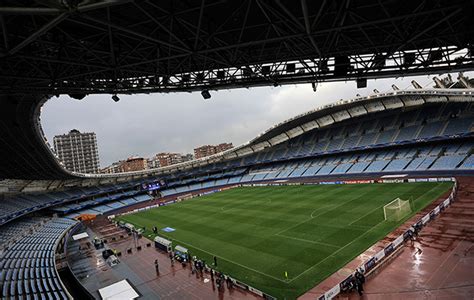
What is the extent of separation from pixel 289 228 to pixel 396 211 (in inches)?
380

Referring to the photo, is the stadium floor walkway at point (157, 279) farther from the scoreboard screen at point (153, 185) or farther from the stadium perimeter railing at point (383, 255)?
the scoreboard screen at point (153, 185)

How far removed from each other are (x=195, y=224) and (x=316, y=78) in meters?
28.2

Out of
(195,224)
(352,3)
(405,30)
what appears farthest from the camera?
(195,224)

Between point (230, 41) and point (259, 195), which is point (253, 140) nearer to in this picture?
point (259, 195)

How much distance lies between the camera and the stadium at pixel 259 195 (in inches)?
475

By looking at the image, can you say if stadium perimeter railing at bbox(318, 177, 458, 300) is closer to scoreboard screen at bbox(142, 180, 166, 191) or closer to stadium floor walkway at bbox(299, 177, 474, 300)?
stadium floor walkway at bbox(299, 177, 474, 300)

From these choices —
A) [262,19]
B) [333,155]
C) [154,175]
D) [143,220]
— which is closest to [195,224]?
[143,220]

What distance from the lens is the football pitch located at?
2075 centimetres

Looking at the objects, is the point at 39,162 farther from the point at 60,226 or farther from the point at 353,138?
the point at 353,138

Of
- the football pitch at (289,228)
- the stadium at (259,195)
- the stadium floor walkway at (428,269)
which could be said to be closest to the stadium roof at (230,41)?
the stadium at (259,195)

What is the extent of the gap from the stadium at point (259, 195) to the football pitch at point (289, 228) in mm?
178

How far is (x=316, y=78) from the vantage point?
15.9 m

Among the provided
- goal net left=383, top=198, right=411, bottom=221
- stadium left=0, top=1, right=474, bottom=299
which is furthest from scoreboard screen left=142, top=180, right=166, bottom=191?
goal net left=383, top=198, right=411, bottom=221

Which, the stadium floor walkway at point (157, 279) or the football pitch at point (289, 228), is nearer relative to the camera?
the stadium floor walkway at point (157, 279)
